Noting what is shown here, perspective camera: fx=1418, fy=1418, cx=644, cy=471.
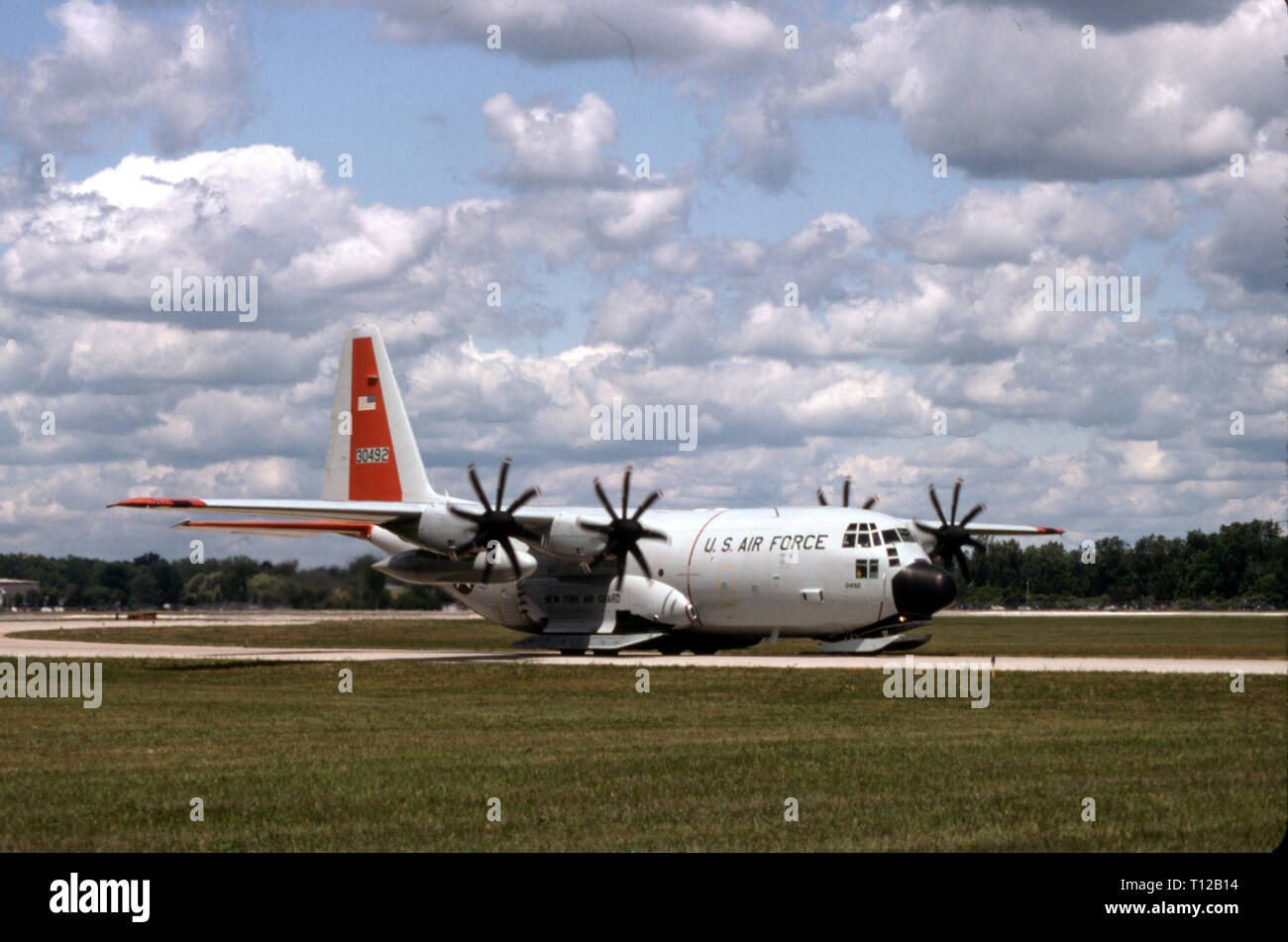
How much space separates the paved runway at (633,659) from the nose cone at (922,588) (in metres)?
1.48

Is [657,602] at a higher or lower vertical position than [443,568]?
lower

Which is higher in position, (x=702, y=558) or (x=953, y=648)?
(x=702, y=558)

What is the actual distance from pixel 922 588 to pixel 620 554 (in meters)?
8.55

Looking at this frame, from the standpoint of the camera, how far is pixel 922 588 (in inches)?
1519

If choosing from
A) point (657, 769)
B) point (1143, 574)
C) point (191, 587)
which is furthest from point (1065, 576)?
point (657, 769)

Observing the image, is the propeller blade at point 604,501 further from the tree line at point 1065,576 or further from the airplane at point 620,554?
the tree line at point 1065,576

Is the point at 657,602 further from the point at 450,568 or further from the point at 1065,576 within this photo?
the point at 1065,576

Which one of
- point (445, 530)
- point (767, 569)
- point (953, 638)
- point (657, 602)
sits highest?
point (445, 530)

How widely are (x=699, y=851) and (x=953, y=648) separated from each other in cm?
3674

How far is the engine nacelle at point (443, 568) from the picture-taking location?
4094 centimetres
